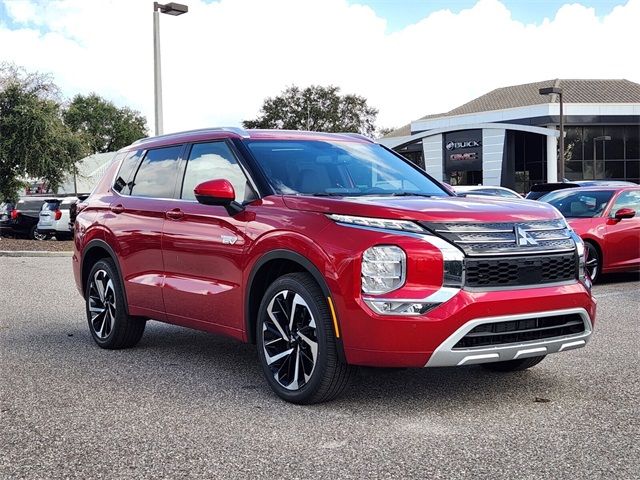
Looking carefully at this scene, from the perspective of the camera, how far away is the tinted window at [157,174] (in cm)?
660

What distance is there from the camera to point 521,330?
Result: 491 centimetres

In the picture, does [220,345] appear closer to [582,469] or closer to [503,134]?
[582,469]

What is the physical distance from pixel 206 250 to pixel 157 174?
125 cm

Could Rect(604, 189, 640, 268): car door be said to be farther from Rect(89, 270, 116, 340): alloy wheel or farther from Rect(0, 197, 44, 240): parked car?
Rect(0, 197, 44, 240): parked car

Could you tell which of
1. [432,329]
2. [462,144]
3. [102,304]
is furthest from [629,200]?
[462,144]

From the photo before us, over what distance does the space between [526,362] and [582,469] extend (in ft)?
6.80

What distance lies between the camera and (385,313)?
15.4 feet

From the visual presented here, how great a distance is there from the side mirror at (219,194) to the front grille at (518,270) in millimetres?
1709

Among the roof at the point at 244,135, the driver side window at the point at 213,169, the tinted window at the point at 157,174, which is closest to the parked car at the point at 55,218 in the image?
the tinted window at the point at 157,174

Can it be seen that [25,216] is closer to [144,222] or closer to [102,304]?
[102,304]

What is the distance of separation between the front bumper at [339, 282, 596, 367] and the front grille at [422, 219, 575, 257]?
251mm

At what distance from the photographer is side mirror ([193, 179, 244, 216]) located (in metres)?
5.52

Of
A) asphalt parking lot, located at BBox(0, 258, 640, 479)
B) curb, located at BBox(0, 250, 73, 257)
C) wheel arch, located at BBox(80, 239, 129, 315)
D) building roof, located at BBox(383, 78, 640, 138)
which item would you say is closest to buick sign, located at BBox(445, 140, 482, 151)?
building roof, located at BBox(383, 78, 640, 138)

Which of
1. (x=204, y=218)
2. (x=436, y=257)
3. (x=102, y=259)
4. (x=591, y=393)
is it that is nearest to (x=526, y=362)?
(x=591, y=393)
